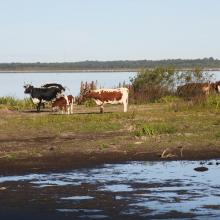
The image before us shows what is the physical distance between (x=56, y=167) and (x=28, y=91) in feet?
52.4

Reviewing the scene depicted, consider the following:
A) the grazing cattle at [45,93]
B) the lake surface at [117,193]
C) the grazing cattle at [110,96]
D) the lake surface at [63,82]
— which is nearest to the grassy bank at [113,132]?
the grazing cattle at [110,96]

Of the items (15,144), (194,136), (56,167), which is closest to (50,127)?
(15,144)

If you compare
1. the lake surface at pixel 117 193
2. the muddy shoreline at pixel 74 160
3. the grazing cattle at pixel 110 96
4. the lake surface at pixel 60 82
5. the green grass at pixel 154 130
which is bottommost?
the lake surface at pixel 60 82

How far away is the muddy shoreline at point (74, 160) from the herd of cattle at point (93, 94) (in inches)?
420

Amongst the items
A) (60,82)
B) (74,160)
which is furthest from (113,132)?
(60,82)

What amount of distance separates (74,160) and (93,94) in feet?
40.6

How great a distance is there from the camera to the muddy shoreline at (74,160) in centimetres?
1538

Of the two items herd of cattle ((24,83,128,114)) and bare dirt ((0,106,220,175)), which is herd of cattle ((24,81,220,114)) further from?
bare dirt ((0,106,220,175))

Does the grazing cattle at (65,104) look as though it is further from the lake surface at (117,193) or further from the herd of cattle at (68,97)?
the lake surface at (117,193)

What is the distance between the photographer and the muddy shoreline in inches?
606

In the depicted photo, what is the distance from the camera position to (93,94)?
28750 mm

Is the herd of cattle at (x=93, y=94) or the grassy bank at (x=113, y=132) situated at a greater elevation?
the herd of cattle at (x=93, y=94)

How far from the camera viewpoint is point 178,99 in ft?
109

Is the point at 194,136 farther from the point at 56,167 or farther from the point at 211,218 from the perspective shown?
the point at 211,218
